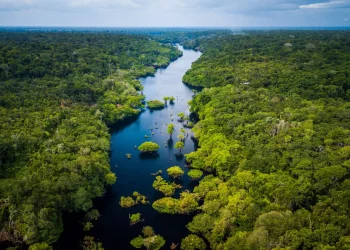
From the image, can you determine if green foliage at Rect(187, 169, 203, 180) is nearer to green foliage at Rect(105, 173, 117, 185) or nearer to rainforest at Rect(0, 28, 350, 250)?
rainforest at Rect(0, 28, 350, 250)

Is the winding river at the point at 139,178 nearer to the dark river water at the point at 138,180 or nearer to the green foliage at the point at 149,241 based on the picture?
the dark river water at the point at 138,180

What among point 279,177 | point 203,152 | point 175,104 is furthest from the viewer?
point 175,104

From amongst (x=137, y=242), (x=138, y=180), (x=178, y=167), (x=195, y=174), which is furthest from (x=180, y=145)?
(x=137, y=242)

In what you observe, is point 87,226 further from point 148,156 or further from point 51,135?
point 148,156

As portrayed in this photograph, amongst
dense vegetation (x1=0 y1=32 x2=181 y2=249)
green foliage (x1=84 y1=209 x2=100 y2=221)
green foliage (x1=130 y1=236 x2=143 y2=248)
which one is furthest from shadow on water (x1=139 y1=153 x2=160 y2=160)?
green foliage (x1=130 y1=236 x2=143 y2=248)

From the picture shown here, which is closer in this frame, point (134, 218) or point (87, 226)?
point (87, 226)

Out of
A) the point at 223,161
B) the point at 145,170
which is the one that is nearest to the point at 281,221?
the point at 223,161

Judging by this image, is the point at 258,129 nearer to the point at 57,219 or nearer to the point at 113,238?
the point at 113,238
